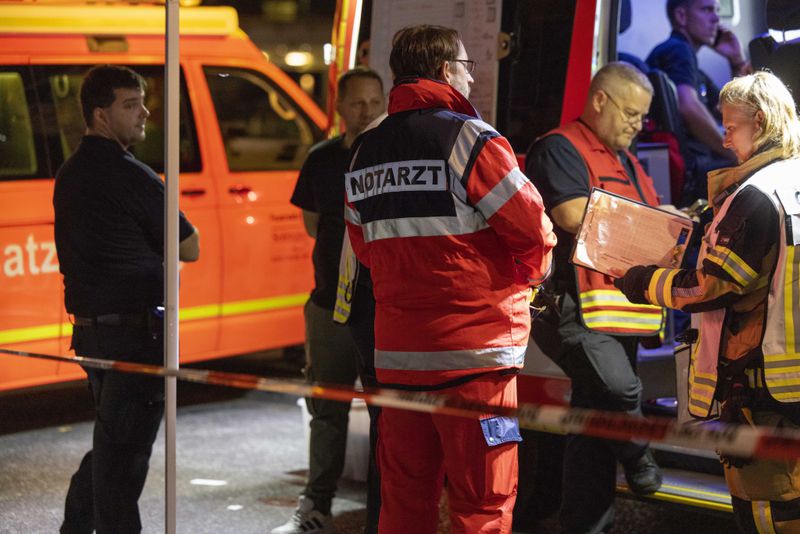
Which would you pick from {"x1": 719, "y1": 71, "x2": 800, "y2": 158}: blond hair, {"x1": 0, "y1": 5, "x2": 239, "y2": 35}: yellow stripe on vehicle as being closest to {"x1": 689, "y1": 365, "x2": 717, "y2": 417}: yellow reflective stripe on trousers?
{"x1": 719, "y1": 71, "x2": 800, "y2": 158}: blond hair

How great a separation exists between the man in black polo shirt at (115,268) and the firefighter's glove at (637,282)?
155cm

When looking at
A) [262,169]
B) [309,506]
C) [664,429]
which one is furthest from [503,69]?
[262,169]

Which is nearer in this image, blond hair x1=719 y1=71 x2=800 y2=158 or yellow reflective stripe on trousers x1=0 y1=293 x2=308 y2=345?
blond hair x1=719 y1=71 x2=800 y2=158

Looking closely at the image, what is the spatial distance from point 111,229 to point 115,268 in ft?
0.47

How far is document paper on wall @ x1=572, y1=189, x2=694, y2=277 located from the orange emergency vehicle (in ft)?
7.63

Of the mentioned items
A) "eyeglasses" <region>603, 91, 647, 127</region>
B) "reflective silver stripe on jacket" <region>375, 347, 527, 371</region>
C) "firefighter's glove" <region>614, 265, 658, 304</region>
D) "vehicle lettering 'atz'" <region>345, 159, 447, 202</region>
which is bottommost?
"reflective silver stripe on jacket" <region>375, 347, 527, 371</region>

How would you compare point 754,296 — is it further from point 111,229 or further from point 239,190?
point 239,190

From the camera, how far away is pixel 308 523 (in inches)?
205

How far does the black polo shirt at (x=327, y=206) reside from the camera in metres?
5.02

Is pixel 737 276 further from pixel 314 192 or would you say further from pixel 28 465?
pixel 28 465

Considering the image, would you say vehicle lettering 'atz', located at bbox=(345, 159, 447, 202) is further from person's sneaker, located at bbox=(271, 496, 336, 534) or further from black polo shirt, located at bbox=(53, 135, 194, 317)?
person's sneaker, located at bbox=(271, 496, 336, 534)

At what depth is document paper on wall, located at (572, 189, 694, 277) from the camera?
408cm

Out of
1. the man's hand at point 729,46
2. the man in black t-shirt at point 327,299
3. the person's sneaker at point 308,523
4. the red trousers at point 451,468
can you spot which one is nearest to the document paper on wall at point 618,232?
the red trousers at point 451,468

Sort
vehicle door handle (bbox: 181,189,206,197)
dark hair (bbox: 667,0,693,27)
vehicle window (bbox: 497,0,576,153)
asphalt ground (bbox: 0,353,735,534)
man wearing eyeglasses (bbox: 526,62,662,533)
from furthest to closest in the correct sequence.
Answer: vehicle door handle (bbox: 181,189,206,197) → dark hair (bbox: 667,0,693,27) → asphalt ground (bbox: 0,353,735,534) → vehicle window (bbox: 497,0,576,153) → man wearing eyeglasses (bbox: 526,62,662,533)
